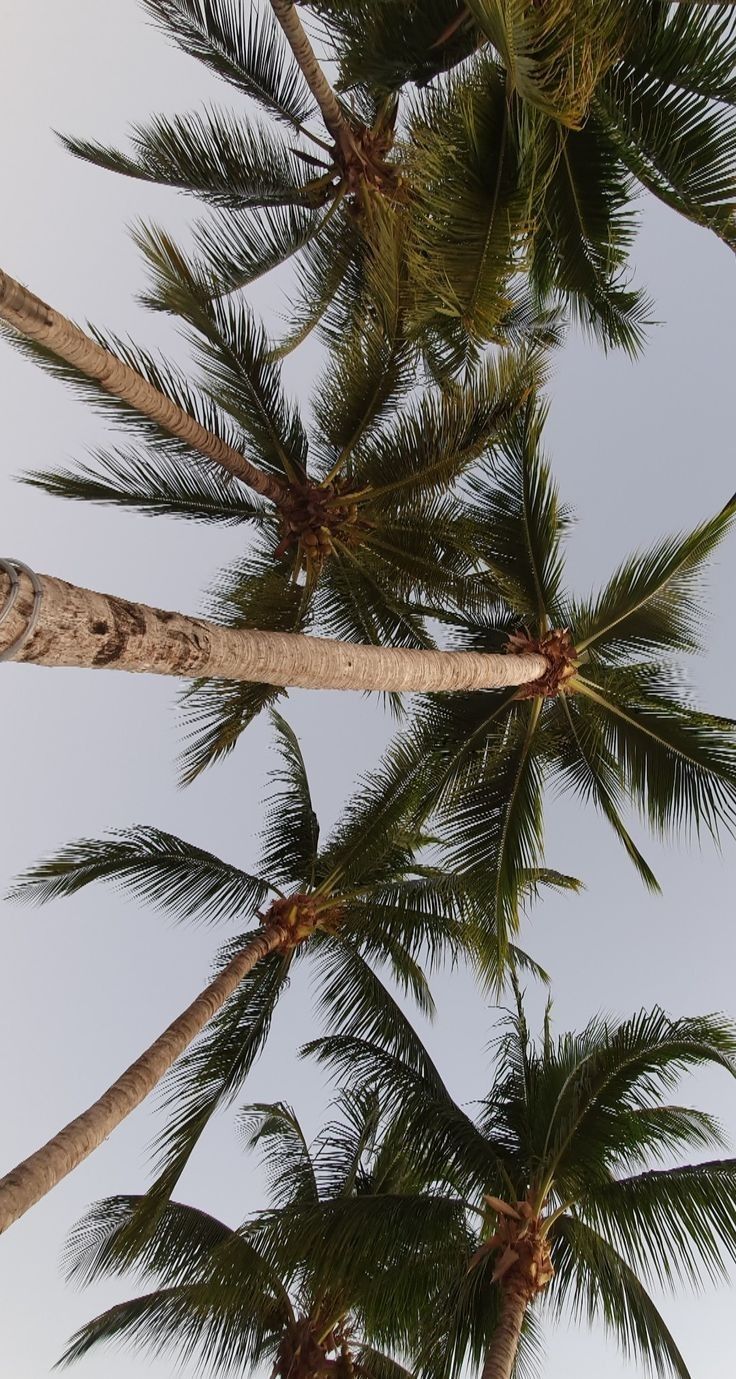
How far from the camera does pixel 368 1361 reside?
10602mm

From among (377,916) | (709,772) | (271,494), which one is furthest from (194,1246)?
(271,494)

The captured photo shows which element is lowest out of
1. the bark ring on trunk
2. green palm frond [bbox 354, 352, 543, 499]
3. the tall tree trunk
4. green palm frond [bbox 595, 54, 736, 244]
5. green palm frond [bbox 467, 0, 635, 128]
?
the bark ring on trunk

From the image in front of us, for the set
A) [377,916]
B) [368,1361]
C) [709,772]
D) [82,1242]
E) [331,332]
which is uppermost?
[331,332]

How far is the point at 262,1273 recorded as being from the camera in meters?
7.93

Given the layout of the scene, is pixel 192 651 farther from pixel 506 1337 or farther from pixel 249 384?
pixel 506 1337

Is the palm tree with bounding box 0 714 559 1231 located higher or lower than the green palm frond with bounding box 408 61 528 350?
lower

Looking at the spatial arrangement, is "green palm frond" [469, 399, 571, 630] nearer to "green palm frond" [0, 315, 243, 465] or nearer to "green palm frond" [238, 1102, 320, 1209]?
"green palm frond" [0, 315, 243, 465]

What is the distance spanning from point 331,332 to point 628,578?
390cm

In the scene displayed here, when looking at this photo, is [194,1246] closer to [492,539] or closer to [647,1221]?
[647,1221]

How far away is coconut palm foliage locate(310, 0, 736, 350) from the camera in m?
5.41

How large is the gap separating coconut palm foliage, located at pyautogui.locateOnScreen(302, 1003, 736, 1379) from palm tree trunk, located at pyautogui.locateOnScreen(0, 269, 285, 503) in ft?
17.5

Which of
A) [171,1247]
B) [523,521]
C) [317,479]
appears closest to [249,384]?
[317,479]

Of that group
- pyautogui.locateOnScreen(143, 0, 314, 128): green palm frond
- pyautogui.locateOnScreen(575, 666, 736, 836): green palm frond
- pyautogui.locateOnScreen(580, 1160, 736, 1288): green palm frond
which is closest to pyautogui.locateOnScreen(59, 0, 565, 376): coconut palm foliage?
pyautogui.locateOnScreen(143, 0, 314, 128): green palm frond

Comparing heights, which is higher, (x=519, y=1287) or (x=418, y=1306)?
(x=519, y=1287)
